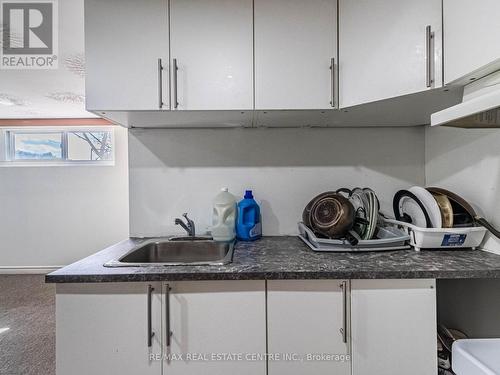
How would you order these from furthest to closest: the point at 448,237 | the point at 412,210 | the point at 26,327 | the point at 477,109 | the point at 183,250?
the point at 26,327
the point at 183,250
the point at 412,210
the point at 448,237
the point at 477,109

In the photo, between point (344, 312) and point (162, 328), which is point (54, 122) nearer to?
point (162, 328)

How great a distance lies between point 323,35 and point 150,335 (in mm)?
1539

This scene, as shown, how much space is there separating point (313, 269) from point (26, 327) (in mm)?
2665

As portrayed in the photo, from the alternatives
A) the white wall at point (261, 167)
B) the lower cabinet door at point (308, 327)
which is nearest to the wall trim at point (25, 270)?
the white wall at point (261, 167)

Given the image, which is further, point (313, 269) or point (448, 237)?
point (448, 237)

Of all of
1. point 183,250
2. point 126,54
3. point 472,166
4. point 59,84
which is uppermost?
point 59,84

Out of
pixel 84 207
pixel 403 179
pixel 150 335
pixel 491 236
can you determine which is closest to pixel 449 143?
pixel 403 179

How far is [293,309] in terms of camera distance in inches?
39.5

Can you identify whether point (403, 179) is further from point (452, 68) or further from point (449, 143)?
point (452, 68)

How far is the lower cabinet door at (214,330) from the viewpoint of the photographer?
999mm

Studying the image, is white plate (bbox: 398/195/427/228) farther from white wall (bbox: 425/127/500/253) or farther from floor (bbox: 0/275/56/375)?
floor (bbox: 0/275/56/375)

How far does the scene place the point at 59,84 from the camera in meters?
2.52

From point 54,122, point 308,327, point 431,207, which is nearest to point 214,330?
point 308,327

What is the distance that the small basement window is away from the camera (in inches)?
144
